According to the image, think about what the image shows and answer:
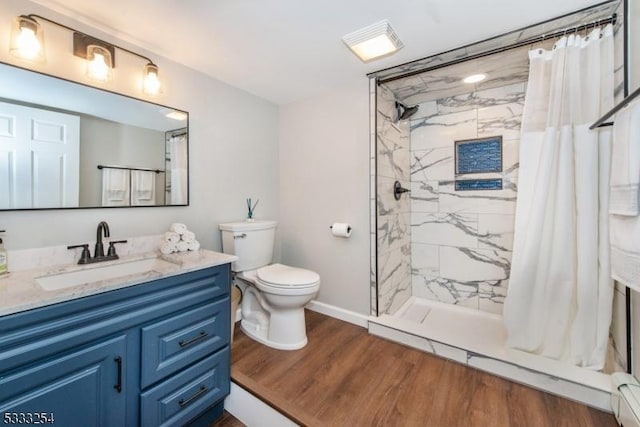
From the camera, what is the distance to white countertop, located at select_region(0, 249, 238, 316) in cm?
83

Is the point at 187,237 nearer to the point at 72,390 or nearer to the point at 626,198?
the point at 72,390

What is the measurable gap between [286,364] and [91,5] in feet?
7.20

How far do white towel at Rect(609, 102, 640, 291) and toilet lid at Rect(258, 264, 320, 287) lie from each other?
57.8 inches

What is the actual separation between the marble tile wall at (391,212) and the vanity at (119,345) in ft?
4.00

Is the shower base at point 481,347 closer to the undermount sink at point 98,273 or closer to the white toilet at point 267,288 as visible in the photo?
the white toilet at point 267,288

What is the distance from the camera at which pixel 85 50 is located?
1388 mm

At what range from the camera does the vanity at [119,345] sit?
82cm

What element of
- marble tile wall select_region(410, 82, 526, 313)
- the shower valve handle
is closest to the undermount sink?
the shower valve handle

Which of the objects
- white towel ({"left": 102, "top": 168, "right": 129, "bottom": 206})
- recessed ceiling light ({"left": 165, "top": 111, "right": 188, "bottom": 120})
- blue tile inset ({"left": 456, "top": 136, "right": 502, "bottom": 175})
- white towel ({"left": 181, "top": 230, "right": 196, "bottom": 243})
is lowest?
white towel ({"left": 181, "top": 230, "right": 196, "bottom": 243})

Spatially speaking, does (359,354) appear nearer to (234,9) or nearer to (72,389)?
(72,389)

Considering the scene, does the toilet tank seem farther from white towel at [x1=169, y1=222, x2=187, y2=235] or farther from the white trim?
the white trim

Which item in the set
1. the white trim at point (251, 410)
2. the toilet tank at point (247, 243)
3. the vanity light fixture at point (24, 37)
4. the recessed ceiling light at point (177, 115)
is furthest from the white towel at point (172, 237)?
the vanity light fixture at point (24, 37)

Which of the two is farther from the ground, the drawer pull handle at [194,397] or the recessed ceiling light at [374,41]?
the recessed ceiling light at [374,41]

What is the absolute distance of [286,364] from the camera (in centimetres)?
162
